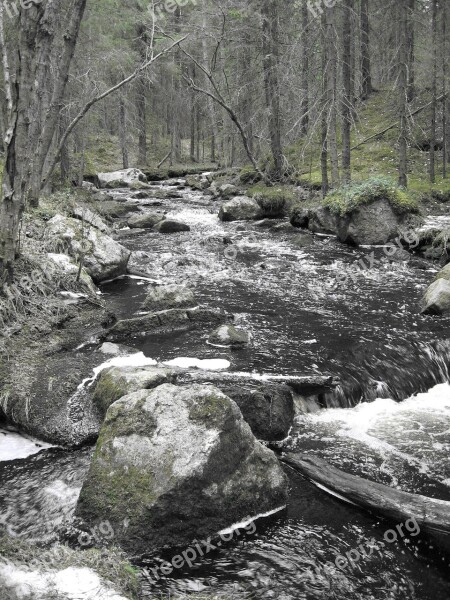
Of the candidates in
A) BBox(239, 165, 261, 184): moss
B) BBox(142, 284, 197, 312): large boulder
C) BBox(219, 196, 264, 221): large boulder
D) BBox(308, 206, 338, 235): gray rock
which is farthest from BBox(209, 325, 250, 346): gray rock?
BBox(239, 165, 261, 184): moss

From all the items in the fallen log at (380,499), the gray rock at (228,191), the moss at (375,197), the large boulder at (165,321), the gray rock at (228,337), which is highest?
the gray rock at (228,191)

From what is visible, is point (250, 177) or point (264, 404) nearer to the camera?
point (264, 404)

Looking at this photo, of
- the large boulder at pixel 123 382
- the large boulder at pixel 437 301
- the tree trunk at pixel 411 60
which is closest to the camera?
the large boulder at pixel 123 382

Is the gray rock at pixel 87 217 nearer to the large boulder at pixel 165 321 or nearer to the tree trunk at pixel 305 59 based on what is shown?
the large boulder at pixel 165 321

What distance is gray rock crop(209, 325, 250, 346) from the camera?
306 inches

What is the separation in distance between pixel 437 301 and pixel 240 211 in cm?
1099

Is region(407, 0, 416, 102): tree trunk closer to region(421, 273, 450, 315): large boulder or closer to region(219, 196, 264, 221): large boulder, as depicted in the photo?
region(219, 196, 264, 221): large boulder

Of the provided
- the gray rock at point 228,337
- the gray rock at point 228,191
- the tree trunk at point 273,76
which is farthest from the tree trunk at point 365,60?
the gray rock at point 228,337

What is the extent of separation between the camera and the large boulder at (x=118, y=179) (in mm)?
30500

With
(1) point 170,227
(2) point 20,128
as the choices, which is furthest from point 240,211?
(2) point 20,128

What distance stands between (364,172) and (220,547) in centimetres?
2126

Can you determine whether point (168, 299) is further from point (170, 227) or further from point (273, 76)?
point (273, 76)

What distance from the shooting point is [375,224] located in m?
14.8

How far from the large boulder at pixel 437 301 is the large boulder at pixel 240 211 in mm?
10578
